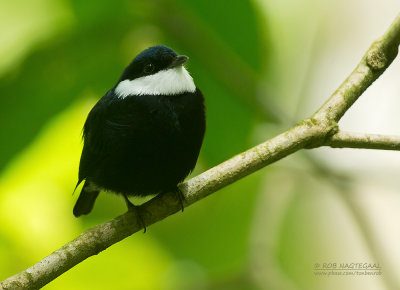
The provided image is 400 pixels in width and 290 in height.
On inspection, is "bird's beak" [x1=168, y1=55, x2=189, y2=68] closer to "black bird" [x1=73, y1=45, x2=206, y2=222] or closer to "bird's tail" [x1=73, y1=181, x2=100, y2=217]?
"black bird" [x1=73, y1=45, x2=206, y2=222]

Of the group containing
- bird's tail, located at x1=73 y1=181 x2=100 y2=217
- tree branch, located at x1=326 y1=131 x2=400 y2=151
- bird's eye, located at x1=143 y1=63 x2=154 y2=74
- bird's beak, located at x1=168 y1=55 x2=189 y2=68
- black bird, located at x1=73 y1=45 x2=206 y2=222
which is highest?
bird's eye, located at x1=143 y1=63 x2=154 y2=74

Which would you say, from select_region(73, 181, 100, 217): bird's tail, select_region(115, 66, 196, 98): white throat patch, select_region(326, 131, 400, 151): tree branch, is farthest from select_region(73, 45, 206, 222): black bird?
select_region(326, 131, 400, 151): tree branch

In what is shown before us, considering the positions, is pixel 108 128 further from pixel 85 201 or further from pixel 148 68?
pixel 85 201

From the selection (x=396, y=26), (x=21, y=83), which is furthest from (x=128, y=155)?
(x=396, y=26)

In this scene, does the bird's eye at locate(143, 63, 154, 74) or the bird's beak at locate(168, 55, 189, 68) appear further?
the bird's eye at locate(143, 63, 154, 74)

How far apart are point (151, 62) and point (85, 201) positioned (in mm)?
1149

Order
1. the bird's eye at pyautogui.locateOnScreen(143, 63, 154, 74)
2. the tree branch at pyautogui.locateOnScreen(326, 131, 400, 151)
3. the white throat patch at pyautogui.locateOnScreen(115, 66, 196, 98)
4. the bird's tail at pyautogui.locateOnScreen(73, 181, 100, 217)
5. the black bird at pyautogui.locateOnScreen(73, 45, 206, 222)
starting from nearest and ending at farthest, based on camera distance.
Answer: the tree branch at pyautogui.locateOnScreen(326, 131, 400, 151), the black bird at pyautogui.locateOnScreen(73, 45, 206, 222), the white throat patch at pyautogui.locateOnScreen(115, 66, 196, 98), the bird's eye at pyautogui.locateOnScreen(143, 63, 154, 74), the bird's tail at pyautogui.locateOnScreen(73, 181, 100, 217)

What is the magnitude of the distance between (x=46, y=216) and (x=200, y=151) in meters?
1.19

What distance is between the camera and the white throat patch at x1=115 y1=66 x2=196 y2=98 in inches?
142

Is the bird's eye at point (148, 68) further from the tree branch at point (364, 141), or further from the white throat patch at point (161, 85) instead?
the tree branch at point (364, 141)

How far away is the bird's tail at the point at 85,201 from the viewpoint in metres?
4.03

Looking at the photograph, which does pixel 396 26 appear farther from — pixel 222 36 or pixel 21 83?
pixel 21 83

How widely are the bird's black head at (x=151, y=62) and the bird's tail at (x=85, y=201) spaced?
0.87 m

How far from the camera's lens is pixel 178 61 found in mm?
3648
